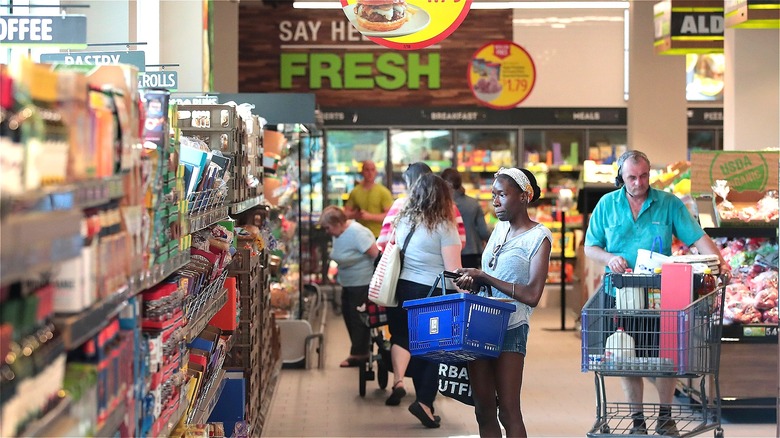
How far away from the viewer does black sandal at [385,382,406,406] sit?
7646mm

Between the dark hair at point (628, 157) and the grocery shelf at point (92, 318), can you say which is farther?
Answer: the dark hair at point (628, 157)

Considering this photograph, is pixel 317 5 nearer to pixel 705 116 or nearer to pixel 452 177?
→ pixel 705 116

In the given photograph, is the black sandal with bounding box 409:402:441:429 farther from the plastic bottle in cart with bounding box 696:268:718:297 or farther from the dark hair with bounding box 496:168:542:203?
the plastic bottle in cart with bounding box 696:268:718:297

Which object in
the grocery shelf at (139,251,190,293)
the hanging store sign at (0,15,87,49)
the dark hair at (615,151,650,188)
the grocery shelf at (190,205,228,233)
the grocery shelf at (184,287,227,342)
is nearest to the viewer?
the grocery shelf at (139,251,190,293)

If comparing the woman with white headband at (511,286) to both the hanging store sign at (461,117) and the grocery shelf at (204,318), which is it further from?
the hanging store sign at (461,117)

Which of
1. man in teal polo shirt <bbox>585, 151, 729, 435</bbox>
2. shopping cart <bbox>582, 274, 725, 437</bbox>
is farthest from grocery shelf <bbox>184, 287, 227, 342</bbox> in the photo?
man in teal polo shirt <bbox>585, 151, 729, 435</bbox>

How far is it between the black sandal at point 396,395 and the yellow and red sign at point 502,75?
18.4 ft

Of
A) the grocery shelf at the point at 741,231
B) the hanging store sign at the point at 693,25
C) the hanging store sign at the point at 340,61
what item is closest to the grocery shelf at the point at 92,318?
the grocery shelf at the point at 741,231

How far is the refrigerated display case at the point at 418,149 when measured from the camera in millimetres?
14531

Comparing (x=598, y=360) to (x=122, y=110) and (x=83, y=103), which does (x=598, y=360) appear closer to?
(x=122, y=110)

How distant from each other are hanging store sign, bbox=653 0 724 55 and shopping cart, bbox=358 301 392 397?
473 cm

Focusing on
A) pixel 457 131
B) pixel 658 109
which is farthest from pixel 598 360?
pixel 457 131

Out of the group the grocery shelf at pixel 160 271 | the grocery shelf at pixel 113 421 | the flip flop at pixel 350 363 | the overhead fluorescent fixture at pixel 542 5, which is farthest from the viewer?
the overhead fluorescent fixture at pixel 542 5

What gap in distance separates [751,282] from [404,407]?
2510 millimetres
